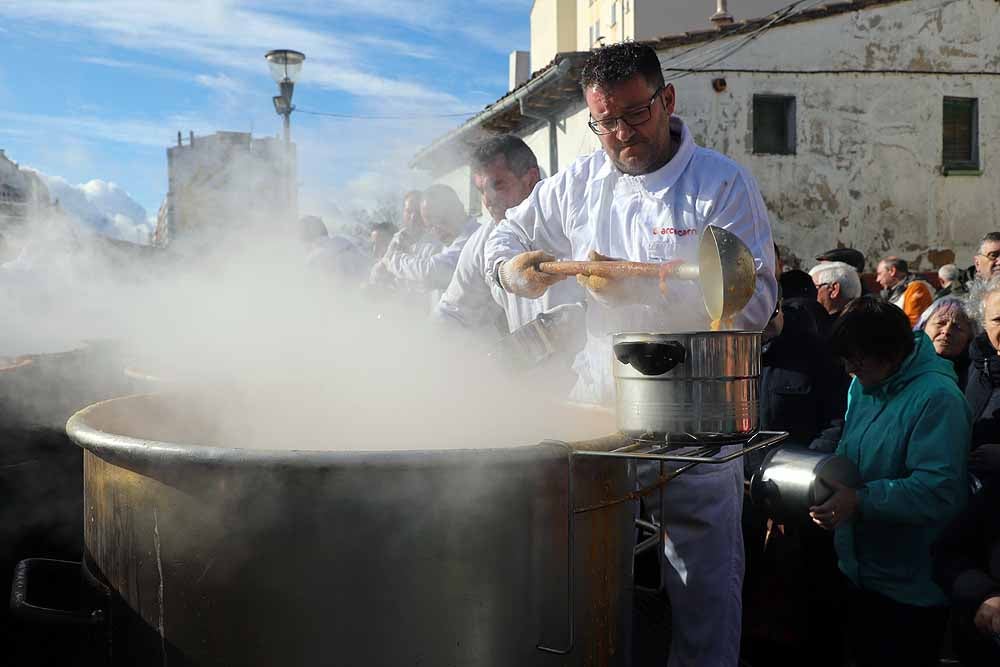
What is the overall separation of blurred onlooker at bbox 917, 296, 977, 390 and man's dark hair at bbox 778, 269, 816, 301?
0.71 meters

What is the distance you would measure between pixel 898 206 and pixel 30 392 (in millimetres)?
12928

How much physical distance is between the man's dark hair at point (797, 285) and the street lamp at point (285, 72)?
9.73 ft

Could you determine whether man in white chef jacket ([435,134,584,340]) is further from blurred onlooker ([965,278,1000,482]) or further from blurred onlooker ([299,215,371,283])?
blurred onlooker ([299,215,371,283])

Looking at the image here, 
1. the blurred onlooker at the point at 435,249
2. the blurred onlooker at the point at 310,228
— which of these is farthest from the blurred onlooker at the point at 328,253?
the blurred onlooker at the point at 435,249

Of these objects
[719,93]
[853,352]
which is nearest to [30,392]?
[853,352]

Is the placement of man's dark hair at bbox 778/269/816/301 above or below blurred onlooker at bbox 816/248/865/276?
below

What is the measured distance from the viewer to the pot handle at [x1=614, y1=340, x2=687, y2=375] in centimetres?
164

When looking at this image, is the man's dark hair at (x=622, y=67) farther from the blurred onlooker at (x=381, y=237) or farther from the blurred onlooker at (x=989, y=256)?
the blurred onlooker at (x=381, y=237)

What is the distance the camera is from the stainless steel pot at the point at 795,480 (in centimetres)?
261

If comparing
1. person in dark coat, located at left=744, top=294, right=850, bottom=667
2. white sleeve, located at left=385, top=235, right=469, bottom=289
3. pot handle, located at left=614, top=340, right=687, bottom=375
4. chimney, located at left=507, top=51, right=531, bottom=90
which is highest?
chimney, located at left=507, top=51, right=531, bottom=90

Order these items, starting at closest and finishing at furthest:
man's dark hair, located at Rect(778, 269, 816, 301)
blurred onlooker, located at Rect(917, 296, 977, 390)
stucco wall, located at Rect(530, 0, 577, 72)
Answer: blurred onlooker, located at Rect(917, 296, 977, 390), man's dark hair, located at Rect(778, 269, 816, 301), stucco wall, located at Rect(530, 0, 577, 72)

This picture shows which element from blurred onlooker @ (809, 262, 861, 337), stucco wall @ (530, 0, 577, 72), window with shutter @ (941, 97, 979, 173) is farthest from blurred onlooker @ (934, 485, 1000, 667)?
stucco wall @ (530, 0, 577, 72)

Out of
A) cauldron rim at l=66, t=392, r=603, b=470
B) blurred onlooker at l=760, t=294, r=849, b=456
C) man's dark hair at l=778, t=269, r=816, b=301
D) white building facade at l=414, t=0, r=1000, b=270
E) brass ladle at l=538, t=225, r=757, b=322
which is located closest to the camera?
cauldron rim at l=66, t=392, r=603, b=470

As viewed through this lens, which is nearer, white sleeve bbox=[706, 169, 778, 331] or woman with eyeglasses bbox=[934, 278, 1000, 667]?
white sleeve bbox=[706, 169, 778, 331]
